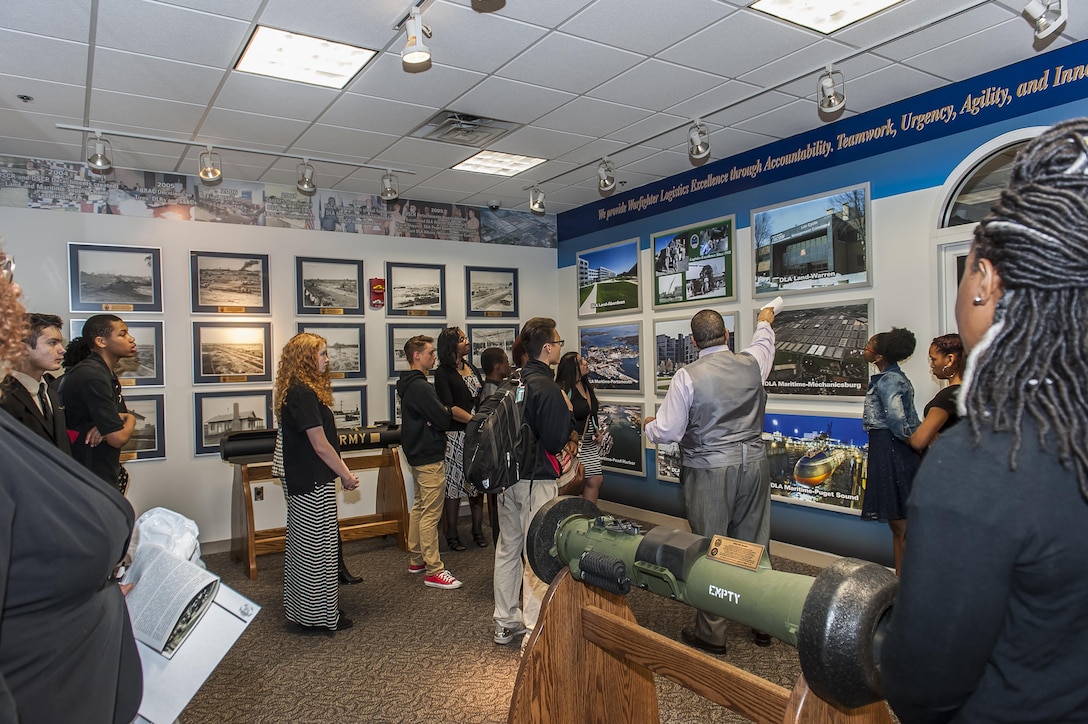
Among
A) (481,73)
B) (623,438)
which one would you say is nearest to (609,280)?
→ (623,438)

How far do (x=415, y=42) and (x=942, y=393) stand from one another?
127 inches

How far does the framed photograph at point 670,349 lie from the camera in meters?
6.16

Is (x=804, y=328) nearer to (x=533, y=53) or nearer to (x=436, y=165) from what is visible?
(x=533, y=53)

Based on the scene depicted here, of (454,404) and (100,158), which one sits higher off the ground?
(100,158)

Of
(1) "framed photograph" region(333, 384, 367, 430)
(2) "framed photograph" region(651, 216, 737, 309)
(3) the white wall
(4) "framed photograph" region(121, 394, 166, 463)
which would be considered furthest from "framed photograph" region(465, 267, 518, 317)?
(4) "framed photograph" region(121, 394, 166, 463)

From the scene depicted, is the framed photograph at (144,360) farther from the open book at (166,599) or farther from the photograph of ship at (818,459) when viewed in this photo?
the photograph of ship at (818,459)

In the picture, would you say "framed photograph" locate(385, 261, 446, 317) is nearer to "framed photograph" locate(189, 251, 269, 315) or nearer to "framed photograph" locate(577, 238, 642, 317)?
"framed photograph" locate(189, 251, 269, 315)

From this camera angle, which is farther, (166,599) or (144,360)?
(144,360)

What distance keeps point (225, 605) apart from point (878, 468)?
12.1 feet

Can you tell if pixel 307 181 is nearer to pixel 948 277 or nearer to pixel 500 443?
pixel 500 443

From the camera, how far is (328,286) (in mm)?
6383

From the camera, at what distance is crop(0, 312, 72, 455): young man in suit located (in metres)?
2.74

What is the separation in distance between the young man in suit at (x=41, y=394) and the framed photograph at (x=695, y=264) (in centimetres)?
458

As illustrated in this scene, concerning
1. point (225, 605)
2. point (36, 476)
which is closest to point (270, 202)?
point (225, 605)
